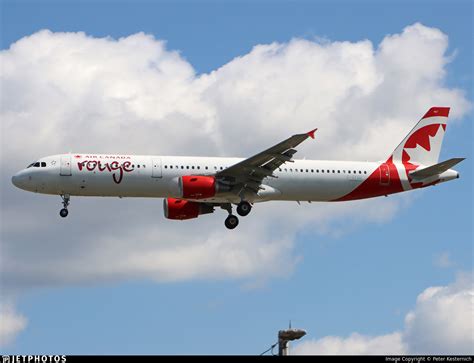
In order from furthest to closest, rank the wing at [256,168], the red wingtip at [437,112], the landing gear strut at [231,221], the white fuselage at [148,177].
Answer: the red wingtip at [437,112] < the landing gear strut at [231,221] < the wing at [256,168] < the white fuselage at [148,177]

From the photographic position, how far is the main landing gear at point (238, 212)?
63.8 meters

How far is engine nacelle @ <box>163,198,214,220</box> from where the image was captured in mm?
65875

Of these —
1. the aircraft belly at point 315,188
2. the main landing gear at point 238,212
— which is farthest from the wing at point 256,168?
the aircraft belly at point 315,188

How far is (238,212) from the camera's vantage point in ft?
210

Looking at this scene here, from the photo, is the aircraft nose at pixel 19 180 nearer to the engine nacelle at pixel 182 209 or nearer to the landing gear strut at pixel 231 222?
the engine nacelle at pixel 182 209

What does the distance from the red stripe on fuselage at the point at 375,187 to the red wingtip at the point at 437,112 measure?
689 centimetres

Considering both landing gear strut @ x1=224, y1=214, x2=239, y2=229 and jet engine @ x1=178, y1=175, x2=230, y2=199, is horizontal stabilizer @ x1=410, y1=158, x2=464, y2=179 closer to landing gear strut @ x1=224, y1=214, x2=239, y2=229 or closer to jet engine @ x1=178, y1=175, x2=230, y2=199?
landing gear strut @ x1=224, y1=214, x2=239, y2=229

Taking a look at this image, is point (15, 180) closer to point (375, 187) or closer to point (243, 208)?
point (243, 208)

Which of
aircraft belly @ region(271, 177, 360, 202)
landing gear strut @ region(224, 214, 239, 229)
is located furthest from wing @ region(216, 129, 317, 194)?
landing gear strut @ region(224, 214, 239, 229)

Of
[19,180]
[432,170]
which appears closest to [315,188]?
[432,170]

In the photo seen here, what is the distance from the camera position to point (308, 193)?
64.3 metres

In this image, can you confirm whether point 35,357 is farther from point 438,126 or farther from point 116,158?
point 438,126

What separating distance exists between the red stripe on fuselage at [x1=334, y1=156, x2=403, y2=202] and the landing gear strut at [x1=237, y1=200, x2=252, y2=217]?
5.80 m

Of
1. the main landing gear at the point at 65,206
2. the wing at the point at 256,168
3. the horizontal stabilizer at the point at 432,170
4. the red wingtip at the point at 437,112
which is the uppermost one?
the red wingtip at the point at 437,112
